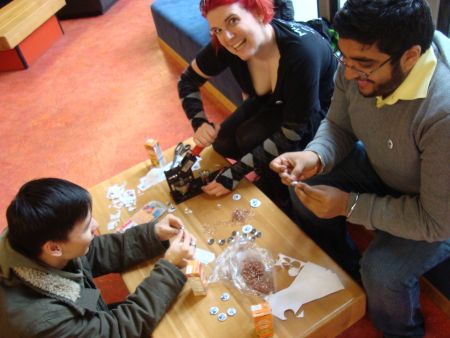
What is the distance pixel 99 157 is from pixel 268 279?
4.99 feet

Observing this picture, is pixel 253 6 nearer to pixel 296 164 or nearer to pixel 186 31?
pixel 296 164

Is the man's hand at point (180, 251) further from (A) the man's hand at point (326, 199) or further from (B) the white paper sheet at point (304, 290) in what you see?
(A) the man's hand at point (326, 199)

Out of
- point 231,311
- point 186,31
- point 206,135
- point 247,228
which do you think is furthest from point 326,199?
point 186,31

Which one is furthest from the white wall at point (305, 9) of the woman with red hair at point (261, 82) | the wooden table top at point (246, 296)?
the wooden table top at point (246, 296)

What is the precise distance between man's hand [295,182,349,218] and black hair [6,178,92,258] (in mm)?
621

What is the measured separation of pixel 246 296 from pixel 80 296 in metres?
0.44

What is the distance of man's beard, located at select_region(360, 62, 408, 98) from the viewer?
96 centimetres

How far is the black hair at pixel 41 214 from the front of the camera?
1002 mm

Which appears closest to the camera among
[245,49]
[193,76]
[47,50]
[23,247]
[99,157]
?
[23,247]

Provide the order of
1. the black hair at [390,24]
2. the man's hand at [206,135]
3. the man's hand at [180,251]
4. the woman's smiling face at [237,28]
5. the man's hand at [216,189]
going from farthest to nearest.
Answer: the man's hand at [206,135], the man's hand at [216,189], the woman's smiling face at [237,28], the man's hand at [180,251], the black hair at [390,24]

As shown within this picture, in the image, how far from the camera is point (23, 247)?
3.35ft

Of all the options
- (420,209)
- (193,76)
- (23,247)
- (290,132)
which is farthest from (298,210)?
(23,247)

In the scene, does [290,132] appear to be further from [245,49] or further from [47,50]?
[47,50]

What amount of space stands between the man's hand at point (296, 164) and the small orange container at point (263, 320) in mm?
403
